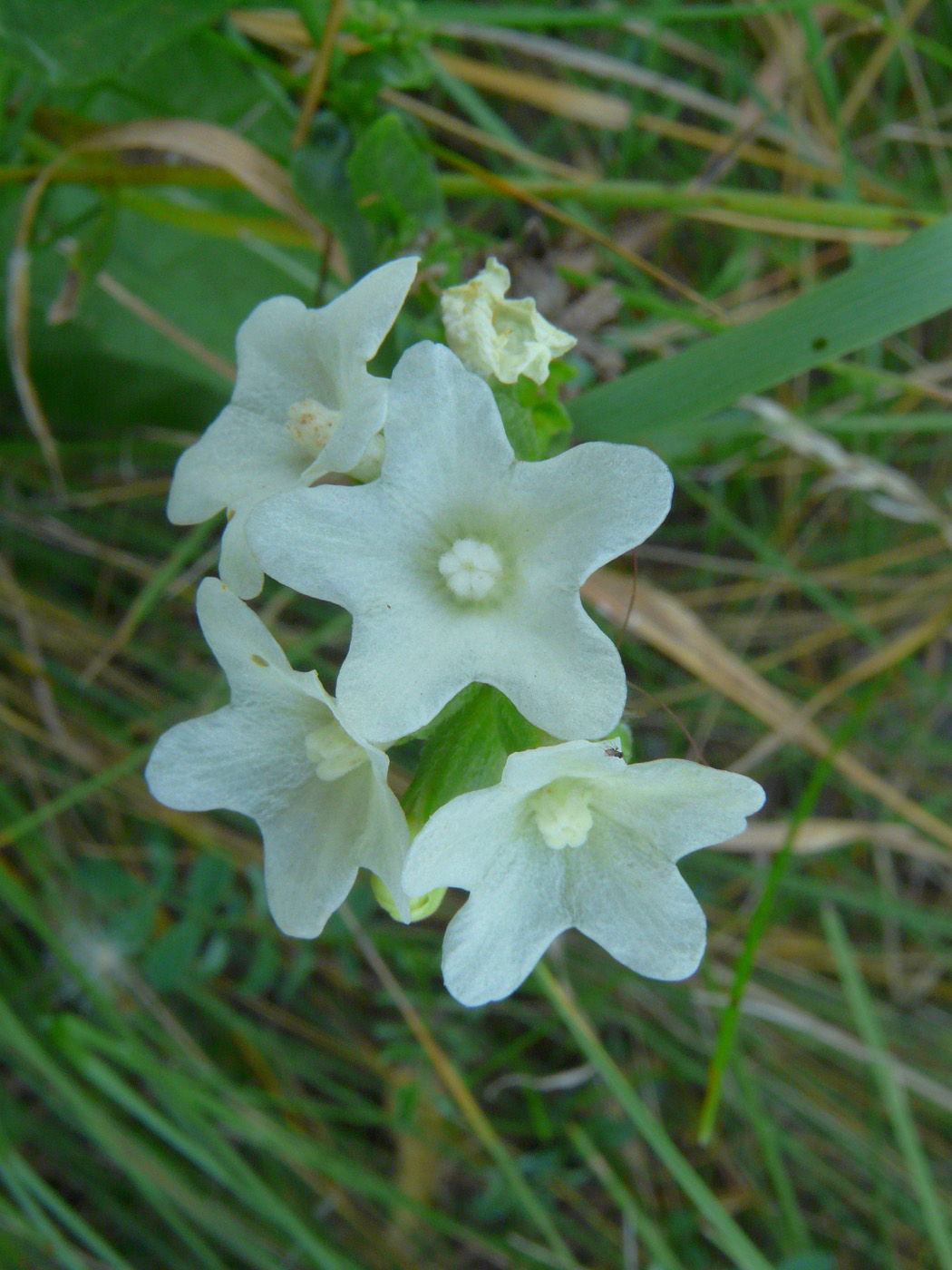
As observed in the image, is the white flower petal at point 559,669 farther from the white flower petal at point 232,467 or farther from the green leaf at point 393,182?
the green leaf at point 393,182

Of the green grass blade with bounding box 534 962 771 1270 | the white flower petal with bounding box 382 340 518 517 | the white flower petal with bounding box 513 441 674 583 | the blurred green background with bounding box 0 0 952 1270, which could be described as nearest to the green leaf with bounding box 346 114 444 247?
the blurred green background with bounding box 0 0 952 1270

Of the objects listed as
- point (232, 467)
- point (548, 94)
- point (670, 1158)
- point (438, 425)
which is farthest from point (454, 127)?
point (670, 1158)

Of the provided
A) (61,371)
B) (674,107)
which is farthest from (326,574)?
(674,107)

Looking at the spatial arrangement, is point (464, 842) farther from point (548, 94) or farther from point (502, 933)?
point (548, 94)

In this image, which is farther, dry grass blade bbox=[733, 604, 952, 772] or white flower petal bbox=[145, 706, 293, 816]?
dry grass blade bbox=[733, 604, 952, 772]

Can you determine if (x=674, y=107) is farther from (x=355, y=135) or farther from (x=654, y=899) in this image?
(x=654, y=899)

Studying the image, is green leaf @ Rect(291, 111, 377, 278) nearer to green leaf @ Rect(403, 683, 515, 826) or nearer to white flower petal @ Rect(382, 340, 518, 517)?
white flower petal @ Rect(382, 340, 518, 517)

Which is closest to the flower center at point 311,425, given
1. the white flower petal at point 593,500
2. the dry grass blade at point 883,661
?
the white flower petal at point 593,500
